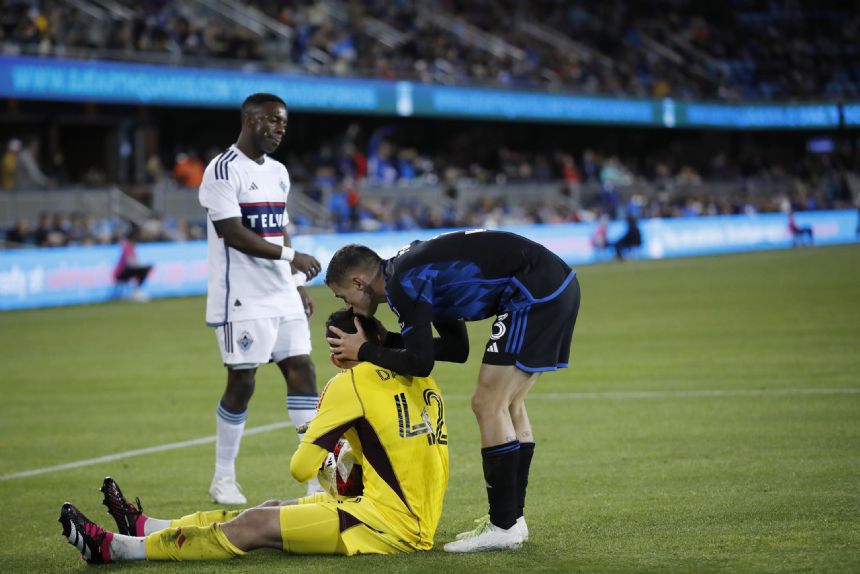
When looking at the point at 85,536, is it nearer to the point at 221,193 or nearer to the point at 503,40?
the point at 221,193

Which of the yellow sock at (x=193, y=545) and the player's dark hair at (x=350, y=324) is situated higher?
the player's dark hair at (x=350, y=324)

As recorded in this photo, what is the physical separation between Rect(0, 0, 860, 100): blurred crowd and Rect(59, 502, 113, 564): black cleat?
23488mm

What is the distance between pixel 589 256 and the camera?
37938 mm

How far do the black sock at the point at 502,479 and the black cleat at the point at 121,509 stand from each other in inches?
67.9

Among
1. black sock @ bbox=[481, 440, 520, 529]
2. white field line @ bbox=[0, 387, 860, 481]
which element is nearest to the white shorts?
white field line @ bbox=[0, 387, 860, 481]

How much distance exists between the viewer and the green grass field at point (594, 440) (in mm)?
5867

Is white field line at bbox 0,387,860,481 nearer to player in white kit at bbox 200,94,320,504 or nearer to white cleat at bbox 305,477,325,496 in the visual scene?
player in white kit at bbox 200,94,320,504

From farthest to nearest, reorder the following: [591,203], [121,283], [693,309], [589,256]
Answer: [591,203] < [589,256] < [121,283] < [693,309]

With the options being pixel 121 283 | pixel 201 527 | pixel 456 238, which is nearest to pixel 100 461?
pixel 201 527

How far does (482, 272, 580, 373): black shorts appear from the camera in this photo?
229 inches

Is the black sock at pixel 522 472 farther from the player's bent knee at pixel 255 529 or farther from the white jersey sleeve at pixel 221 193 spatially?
the white jersey sleeve at pixel 221 193

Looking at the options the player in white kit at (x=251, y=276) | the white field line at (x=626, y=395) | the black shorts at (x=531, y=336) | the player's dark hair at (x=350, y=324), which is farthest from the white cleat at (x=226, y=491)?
the black shorts at (x=531, y=336)

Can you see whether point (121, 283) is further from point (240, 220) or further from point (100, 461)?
point (240, 220)

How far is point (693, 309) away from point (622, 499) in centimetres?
1381
